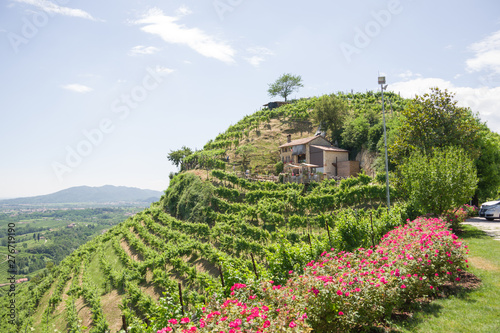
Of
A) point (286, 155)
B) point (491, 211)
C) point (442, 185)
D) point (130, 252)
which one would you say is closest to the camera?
point (442, 185)

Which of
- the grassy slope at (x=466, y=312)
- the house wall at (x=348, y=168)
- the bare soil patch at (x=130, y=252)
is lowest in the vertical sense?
the bare soil patch at (x=130, y=252)

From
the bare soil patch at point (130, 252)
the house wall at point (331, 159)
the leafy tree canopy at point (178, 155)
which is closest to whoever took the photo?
the bare soil patch at point (130, 252)

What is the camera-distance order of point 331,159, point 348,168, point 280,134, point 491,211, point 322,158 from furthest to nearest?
1. point 280,134
2. point 331,159
3. point 322,158
4. point 348,168
5. point 491,211

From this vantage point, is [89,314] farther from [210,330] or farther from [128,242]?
[210,330]

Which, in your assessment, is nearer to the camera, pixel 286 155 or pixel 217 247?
pixel 217 247

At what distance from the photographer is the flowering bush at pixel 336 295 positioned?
526 cm

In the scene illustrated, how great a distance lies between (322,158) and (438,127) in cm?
1556

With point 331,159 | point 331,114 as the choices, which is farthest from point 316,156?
point 331,114

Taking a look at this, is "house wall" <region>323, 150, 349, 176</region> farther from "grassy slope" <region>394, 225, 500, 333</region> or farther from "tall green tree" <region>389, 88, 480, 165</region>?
"grassy slope" <region>394, 225, 500, 333</region>

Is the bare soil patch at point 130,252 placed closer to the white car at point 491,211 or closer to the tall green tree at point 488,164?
the white car at point 491,211

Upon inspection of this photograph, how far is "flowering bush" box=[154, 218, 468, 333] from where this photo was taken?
17.3 feet

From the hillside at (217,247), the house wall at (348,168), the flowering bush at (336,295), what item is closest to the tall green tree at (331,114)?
the hillside at (217,247)

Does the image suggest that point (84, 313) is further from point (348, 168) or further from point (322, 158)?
point (348, 168)

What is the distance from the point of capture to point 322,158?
121ft
